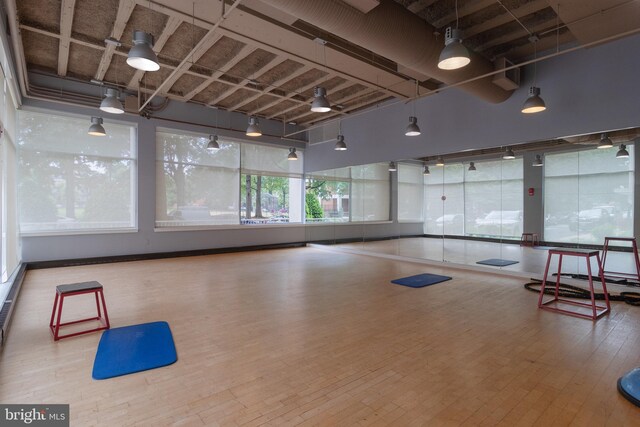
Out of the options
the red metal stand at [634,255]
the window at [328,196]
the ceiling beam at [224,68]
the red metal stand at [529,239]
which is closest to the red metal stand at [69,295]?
the ceiling beam at [224,68]

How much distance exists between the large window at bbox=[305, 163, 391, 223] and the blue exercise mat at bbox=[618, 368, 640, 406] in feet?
22.5

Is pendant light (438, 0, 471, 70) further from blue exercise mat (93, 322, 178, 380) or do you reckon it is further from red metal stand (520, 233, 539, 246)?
red metal stand (520, 233, 539, 246)

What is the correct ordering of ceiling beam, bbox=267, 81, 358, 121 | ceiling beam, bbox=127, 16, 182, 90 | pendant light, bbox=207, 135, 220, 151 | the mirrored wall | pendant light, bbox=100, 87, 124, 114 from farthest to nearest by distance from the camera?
pendant light, bbox=207, 135, 220, 151 < ceiling beam, bbox=267, 81, 358, 121 < the mirrored wall < pendant light, bbox=100, 87, 124, 114 < ceiling beam, bbox=127, 16, 182, 90

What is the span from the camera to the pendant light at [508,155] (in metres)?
6.46

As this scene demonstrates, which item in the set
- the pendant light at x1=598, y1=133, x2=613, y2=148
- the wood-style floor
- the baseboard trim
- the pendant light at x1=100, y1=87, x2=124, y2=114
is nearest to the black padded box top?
the wood-style floor

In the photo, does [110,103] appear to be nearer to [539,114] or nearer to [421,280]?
[421,280]

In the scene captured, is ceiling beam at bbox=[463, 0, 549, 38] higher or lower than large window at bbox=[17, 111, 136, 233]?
higher

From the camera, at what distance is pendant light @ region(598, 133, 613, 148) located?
208 inches

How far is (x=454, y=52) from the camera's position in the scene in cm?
328

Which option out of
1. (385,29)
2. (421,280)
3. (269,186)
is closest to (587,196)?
(421,280)

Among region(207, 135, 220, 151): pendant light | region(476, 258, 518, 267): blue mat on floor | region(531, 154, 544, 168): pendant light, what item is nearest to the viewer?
region(531, 154, 544, 168): pendant light

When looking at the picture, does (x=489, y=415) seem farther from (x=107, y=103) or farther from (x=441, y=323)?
(x=107, y=103)

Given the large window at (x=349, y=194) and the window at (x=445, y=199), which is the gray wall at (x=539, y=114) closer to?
the window at (x=445, y=199)

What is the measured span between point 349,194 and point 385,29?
21.8ft
